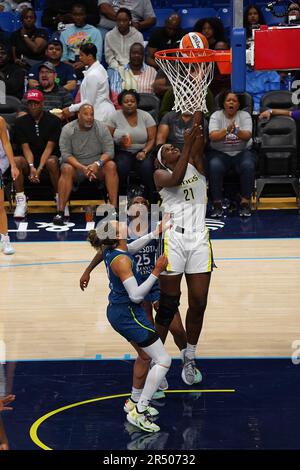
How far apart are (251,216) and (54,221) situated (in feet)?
8.54

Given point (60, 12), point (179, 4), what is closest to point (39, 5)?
point (60, 12)

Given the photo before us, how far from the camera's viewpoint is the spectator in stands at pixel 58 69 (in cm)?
1462

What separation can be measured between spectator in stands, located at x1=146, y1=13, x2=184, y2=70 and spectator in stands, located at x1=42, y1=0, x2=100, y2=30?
3.45 feet

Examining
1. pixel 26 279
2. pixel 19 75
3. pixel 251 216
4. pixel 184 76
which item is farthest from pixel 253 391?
pixel 19 75

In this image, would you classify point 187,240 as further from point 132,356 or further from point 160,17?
point 160,17

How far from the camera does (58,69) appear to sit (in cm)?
1481

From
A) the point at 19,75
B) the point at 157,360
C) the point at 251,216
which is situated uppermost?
the point at 19,75

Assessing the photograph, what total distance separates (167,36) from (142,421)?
370 inches

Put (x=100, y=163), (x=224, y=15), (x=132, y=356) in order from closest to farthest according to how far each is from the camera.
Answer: (x=132, y=356) → (x=100, y=163) → (x=224, y=15)

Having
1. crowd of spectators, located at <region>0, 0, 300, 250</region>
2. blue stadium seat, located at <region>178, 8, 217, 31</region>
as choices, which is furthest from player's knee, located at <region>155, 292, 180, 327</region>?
blue stadium seat, located at <region>178, 8, 217, 31</region>

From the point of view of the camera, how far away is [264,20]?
15391mm

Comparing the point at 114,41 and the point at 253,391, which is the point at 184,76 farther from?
the point at 114,41

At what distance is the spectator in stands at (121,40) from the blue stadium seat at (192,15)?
4.13 ft

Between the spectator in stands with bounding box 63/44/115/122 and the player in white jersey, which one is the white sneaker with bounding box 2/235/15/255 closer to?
the spectator in stands with bounding box 63/44/115/122
